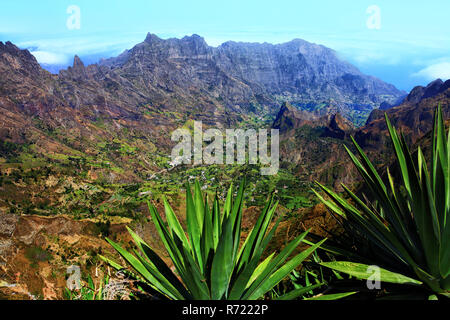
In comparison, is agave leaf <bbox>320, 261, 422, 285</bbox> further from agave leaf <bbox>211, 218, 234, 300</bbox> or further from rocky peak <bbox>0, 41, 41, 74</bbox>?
rocky peak <bbox>0, 41, 41, 74</bbox>

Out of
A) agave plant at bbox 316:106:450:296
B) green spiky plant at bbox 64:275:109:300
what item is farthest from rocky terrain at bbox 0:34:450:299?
green spiky plant at bbox 64:275:109:300

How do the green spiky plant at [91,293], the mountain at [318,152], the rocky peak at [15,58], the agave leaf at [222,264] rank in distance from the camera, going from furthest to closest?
the rocky peak at [15,58] → the mountain at [318,152] → the green spiky plant at [91,293] → the agave leaf at [222,264]

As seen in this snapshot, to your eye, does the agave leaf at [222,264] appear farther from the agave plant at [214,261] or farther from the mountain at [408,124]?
the mountain at [408,124]

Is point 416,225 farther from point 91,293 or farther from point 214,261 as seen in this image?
point 91,293

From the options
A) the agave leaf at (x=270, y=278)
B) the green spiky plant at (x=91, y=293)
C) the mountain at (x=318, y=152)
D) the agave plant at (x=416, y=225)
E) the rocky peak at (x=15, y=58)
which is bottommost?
the mountain at (x=318, y=152)

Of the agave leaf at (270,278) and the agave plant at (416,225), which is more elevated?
the agave plant at (416,225)

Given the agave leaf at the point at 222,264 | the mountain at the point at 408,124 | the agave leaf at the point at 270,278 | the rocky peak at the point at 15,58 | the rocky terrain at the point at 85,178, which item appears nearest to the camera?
the agave leaf at the point at 222,264

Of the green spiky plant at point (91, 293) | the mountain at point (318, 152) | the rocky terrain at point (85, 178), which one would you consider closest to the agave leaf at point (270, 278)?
the green spiky plant at point (91, 293)

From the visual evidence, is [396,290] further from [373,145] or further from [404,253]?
[373,145]

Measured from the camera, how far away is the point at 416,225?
254 centimetres

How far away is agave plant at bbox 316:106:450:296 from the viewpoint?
2.20 m

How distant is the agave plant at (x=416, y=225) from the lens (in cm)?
220

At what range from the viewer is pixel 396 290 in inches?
98.2
